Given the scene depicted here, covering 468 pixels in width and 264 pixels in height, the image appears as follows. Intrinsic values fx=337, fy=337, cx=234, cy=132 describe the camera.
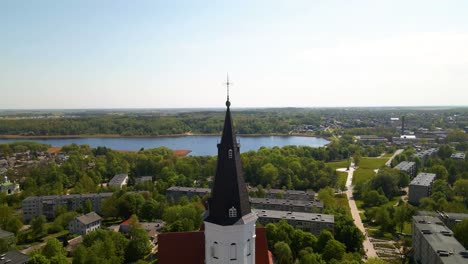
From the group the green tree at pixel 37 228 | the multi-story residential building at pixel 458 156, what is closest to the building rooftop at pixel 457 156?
the multi-story residential building at pixel 458 156

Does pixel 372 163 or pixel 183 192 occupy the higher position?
pixel 183 192

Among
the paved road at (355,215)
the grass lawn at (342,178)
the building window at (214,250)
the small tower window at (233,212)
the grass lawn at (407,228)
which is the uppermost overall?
the small tower window at (233,212)

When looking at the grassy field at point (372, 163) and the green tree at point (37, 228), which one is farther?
the grassy field at point (372, 163)

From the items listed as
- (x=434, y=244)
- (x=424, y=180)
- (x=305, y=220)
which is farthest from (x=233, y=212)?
(x=424, y=180)

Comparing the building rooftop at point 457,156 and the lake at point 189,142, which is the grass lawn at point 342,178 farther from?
the lake at point 189,142

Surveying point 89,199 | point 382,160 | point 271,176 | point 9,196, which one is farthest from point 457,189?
point 9,196

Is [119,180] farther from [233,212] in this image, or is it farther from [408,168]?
[408,168]

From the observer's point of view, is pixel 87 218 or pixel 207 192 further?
pixel 207 192
